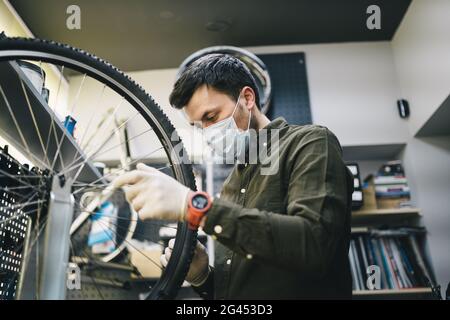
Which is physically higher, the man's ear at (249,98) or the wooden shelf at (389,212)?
the man's ear at (249,98)

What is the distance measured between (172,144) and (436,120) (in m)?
1.95

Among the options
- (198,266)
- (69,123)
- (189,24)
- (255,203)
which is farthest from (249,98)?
(189,24)

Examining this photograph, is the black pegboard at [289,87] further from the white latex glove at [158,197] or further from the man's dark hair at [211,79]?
the white latex glove at [158,197]

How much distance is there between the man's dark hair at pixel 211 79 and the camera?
1.10 metres

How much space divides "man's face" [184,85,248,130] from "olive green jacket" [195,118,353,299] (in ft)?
0.48

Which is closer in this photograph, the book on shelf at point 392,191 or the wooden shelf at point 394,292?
the wooden shelf at point 394,292

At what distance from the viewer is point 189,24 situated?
258cm

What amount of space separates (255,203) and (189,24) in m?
1.91

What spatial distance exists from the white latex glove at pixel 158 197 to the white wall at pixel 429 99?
1.88 m

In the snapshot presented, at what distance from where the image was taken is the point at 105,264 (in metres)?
2.28

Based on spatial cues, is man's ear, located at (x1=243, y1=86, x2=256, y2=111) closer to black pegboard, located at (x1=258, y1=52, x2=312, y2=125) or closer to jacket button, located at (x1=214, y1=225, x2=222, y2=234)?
jacket button, located at (x1=214, y1=225, x2=222, y2=234)

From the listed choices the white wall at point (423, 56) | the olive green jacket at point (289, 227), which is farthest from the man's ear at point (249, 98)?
the white wall at point (423, 56)

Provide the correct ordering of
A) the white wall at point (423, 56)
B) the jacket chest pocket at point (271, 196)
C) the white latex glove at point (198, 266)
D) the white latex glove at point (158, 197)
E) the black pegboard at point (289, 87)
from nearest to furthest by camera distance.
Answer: the white latex glove at point (158, 197) → the jacket chest pocket at point (271, 196) → the white latex glove at point (198, 266) → the white wall at point (423, 56) → the black pegboard at point (289, 87)

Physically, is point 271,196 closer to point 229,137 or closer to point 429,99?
point 229,137
